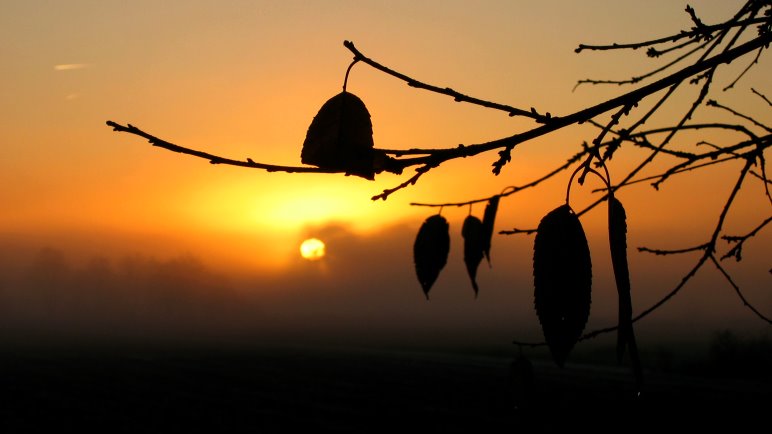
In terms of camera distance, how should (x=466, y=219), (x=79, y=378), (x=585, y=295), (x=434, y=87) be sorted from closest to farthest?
(x=585, y=295) < (x=434, y=87) < (x=466, y=219) < (x=79, y=378)

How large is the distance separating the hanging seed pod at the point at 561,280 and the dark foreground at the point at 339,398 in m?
41.5

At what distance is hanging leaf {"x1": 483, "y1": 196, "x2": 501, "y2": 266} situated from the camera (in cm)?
170

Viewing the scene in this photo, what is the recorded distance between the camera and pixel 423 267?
1.62 m

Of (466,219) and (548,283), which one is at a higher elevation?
(466,219)

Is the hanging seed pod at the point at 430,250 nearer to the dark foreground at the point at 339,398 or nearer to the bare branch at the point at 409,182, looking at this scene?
the bare branch at the point at 409,182

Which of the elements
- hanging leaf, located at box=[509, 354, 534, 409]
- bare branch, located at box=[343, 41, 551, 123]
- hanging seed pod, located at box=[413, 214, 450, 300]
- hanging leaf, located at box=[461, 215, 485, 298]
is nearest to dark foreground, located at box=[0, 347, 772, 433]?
hanging leaf, located at box=[509, 354, 534, 409]

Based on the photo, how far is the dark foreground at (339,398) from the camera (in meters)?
50.3

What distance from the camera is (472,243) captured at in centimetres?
174

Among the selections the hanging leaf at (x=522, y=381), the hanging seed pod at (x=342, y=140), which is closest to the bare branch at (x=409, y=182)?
the hanging seed pod at (x=342, y=140)

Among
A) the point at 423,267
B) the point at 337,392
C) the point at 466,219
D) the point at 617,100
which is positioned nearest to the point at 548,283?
the point at 617,100

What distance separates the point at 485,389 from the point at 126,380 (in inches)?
1495

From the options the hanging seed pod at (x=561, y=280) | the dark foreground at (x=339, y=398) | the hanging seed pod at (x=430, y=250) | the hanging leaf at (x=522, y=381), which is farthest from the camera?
the dark foreground at (x=339, y=398)

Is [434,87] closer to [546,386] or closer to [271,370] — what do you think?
[546,386]

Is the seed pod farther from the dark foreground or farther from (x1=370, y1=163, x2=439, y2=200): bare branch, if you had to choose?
the dark foreground
